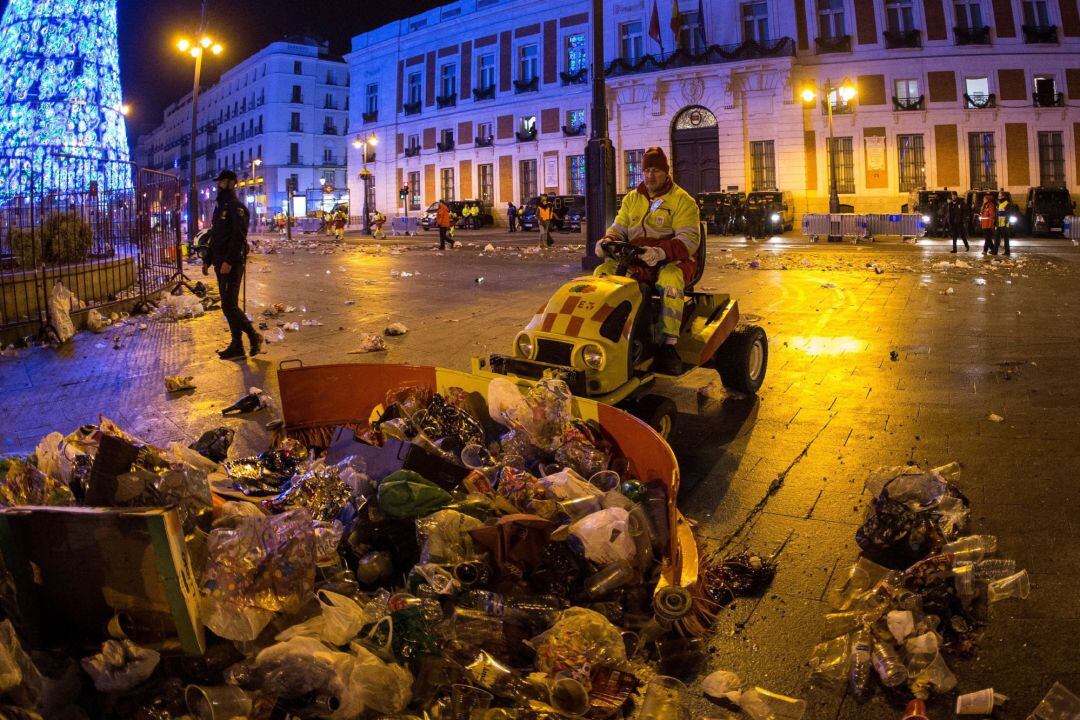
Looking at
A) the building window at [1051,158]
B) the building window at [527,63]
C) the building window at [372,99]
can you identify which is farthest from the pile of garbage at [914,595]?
the building window at [372,99]

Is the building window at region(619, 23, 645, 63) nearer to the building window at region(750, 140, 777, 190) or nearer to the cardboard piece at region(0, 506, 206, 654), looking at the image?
the building window at region(750, 140, 777, 190)

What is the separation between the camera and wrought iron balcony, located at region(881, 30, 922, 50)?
120ft

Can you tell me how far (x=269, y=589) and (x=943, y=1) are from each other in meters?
42.9

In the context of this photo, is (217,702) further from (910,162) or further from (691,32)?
(691,32)

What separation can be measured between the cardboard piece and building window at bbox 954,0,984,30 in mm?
42645

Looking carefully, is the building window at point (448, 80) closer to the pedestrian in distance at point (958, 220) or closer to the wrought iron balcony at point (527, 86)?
the wrought iron balcony at point (527, 86)

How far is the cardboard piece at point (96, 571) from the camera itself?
89.6 inches

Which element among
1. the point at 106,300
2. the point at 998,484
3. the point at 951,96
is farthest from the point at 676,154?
the point at 998,484

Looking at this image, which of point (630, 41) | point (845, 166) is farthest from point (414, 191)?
point (845, 166)

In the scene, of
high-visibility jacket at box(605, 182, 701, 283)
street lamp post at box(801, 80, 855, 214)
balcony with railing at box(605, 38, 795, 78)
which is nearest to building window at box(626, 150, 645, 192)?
balcony with railing at box(605, 38, 795, 78)

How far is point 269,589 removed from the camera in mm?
2627

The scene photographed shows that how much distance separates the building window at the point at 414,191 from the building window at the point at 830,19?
26.6m

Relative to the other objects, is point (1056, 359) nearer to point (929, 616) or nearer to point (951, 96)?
point (929, 616)

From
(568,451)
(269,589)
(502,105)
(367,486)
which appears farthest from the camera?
(502,105)
